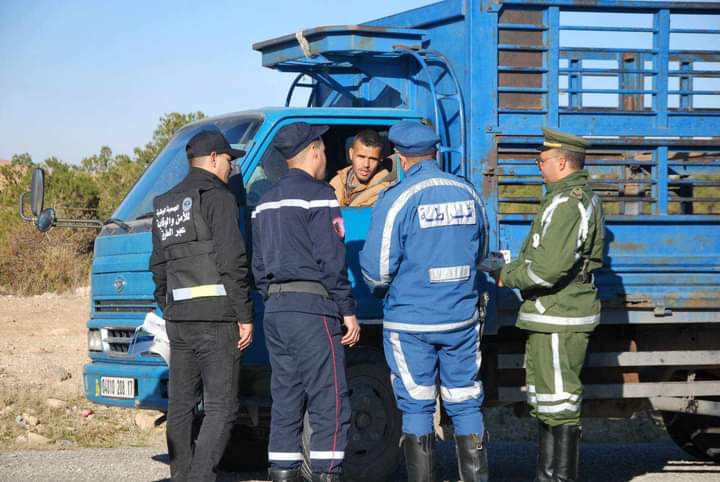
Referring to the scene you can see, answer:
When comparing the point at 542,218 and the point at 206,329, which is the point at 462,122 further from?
the point at 206,329

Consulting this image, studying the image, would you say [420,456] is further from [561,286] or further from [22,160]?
[22,160]

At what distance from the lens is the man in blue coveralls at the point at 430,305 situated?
563 cm

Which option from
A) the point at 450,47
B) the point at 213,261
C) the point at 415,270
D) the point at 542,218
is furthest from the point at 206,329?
the point at 450,47

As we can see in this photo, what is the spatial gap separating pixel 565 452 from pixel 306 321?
165 cm

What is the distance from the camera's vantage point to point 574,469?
6.07 m

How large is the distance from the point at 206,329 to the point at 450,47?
250 centimetres

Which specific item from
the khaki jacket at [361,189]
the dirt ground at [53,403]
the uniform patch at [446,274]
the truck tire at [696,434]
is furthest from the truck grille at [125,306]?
the truck tire at [696,434]

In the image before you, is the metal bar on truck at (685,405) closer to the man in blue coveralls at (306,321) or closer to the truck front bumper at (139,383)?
the man in blue coveralls at (306,321)

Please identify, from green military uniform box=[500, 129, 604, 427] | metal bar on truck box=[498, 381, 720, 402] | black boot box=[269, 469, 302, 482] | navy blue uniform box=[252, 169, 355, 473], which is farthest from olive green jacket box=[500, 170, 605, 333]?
black boot box=[269, 469, 302, 482]

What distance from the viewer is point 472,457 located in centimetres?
562

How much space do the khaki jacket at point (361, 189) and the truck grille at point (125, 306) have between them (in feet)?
4.42

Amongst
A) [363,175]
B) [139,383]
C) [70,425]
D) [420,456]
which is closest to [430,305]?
[420,456]

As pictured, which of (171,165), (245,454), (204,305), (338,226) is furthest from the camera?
(245,454)

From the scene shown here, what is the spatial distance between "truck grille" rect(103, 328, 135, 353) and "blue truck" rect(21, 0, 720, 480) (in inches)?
0.6
